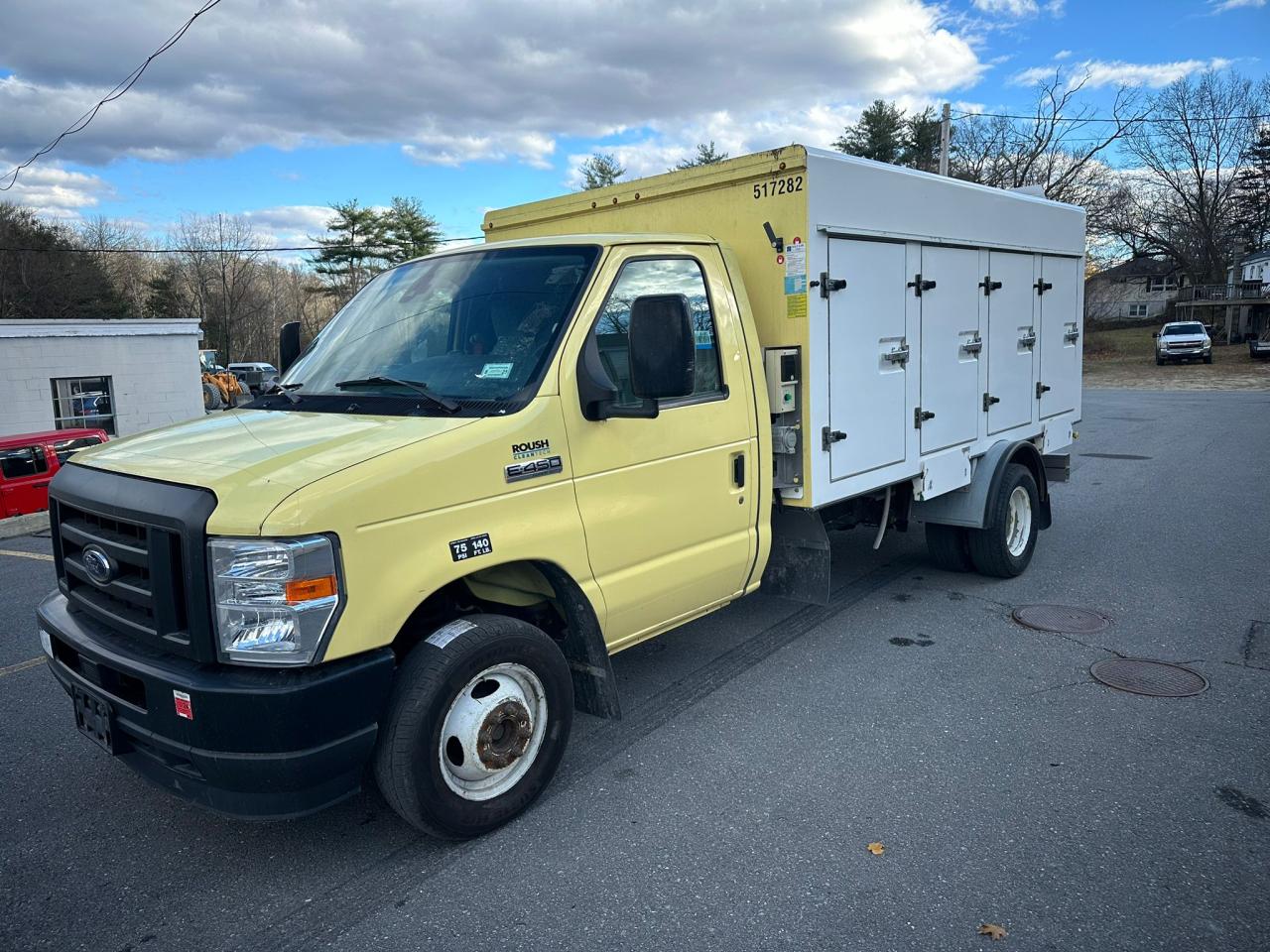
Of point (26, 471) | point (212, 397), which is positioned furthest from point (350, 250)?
point (26, 471)

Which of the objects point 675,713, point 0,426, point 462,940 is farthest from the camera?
point 0,426

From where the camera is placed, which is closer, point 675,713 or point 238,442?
point 238,442

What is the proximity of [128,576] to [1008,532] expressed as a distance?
591cm

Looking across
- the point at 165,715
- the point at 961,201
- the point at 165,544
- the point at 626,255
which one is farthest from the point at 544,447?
the point at 961,201

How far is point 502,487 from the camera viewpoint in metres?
3.45

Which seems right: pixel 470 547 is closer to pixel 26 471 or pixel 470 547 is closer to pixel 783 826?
pixel 783 826

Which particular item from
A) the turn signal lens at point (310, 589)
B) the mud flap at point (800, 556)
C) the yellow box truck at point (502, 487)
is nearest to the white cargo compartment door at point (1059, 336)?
the yellow box truck at point (502, 487)

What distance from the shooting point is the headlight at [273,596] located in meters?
2.86

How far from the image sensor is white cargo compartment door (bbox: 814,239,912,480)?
16.4 feet

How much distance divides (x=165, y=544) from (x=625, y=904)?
195 centimetres

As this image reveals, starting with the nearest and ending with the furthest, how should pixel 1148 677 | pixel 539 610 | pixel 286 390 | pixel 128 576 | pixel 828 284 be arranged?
pixel 128 576
pixel 539 610
pixel 286 390
pixel 828 284
pixel 1148 677

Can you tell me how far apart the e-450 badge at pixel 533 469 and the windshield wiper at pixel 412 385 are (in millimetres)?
332

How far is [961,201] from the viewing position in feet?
20.0

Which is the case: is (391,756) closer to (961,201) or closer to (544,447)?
(544,447)
